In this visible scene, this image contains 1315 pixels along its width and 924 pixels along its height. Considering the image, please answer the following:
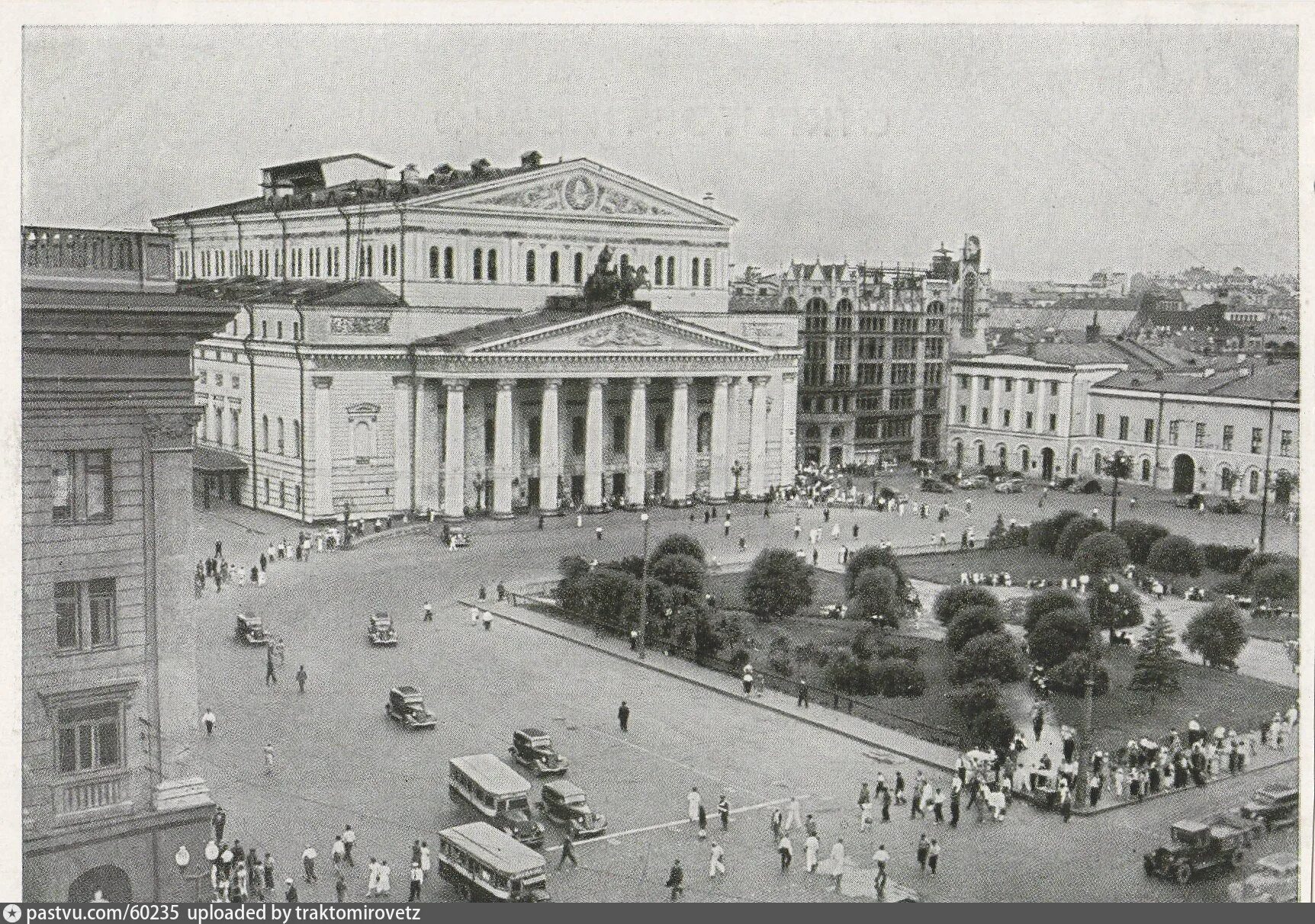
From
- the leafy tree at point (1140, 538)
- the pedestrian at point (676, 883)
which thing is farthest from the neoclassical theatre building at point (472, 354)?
the pedestrian at point (676, 883)

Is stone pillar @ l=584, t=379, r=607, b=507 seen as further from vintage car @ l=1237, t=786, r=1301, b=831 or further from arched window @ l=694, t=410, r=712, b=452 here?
vintage car @ l=1237, t=786, r=1301, b=831

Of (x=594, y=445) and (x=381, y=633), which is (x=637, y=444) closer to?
(x=594, y=445)

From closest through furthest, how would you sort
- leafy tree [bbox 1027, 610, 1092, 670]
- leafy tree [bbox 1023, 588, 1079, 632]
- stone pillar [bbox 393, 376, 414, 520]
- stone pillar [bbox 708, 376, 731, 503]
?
leafy tree [bbox 1027, 610, 1092, 670] < leafy tree [bbox 1023, 588, 1079, 632] < stone pillar [bbox 393, 376, 414, 520] < stone pillar [bbox 708, 376, 731, 503]

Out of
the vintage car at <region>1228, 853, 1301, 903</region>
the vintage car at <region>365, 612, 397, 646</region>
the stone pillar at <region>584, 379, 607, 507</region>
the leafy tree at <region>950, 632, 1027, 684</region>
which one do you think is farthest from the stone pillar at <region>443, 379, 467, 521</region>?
the vintage car at <region>1228, 853, 1301, 903</region>

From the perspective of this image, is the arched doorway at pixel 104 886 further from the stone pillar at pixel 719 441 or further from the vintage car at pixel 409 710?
the stone pillar at pixel 719 441

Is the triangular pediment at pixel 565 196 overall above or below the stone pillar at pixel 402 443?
above

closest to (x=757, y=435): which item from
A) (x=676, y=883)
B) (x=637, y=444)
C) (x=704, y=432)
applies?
(x=704, y=432)
